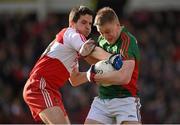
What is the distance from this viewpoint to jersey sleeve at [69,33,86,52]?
358 inches

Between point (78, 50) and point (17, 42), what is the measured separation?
30.8 ft

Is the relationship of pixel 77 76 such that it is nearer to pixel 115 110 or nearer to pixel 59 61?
pixel 59 61

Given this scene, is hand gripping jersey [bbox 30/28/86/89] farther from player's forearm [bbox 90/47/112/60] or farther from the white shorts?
the white shorts

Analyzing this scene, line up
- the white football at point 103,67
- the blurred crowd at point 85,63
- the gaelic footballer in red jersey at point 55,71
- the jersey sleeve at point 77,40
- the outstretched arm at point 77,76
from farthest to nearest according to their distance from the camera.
A: 1. the blurred crowd at point 85,63
2. the outstretched arm at point 77,76
3. the gaelic footballer in red jersey at point 55,71
4. the jersey sleeve at point 77,40
5. the white football at point 103,67

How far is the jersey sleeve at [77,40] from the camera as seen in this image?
9.09 m

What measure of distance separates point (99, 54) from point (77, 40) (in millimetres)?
299

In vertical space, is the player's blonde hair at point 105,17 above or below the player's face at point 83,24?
above

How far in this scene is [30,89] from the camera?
30.8 ft

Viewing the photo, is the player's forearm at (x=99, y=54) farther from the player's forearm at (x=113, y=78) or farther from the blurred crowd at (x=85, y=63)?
the blurred crowd at (x=85, y=63)

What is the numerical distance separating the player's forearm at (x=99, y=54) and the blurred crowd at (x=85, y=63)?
655 centimetres

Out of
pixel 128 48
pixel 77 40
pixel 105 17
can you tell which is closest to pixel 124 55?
pixel 128 48

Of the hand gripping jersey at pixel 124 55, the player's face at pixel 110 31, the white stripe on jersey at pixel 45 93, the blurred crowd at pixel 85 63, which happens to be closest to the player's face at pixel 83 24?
the hand gripping jersey at pixel 124 55

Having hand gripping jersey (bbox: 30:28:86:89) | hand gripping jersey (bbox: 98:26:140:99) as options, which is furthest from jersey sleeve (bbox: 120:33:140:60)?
hand gripping jersey (bbox: 30:28:86:89)

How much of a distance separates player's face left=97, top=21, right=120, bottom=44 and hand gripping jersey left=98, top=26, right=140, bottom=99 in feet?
0.23
